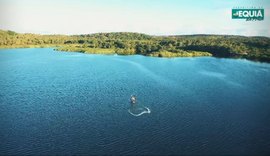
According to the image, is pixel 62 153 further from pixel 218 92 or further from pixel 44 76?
pixel 44 76

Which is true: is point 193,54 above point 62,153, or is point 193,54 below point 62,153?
above

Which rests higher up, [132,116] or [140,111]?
[140,111]

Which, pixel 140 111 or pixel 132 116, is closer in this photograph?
pixel 132 116

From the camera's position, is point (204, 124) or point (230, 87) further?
point (230, 87)

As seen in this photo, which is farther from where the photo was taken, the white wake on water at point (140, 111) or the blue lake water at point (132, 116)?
the white wake on water at point (140, 111)

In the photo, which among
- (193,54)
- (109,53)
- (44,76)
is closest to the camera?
(44,76)

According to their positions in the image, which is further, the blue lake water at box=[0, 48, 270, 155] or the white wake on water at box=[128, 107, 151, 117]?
the white wake on water at box=[128, 107, 151, 117]

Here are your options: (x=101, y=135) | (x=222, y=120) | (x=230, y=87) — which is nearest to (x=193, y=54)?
(x=230, y=87)

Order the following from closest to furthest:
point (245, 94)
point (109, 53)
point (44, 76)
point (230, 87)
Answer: point (245, 94)
point (230, 87)
point (44, 76)
point (109, 53)
